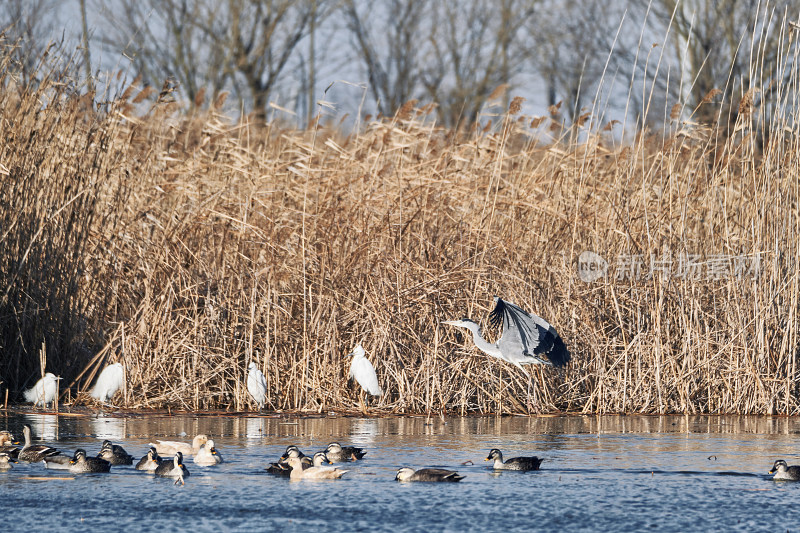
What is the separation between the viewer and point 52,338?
9211mm

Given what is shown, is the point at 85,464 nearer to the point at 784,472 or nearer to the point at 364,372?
the point at 364,372

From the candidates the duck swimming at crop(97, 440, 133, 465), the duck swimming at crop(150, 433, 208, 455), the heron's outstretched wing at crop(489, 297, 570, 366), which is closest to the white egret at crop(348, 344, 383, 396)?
the heron's outstretched wing at crop(489, 297, 570, 366)

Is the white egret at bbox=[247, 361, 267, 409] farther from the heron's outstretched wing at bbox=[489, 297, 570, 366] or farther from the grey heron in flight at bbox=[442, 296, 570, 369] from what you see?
the heron's outstretched wing at bbox=[489, 297, 570, 366]

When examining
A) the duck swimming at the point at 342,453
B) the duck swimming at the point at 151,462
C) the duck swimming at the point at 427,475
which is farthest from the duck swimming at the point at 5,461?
the duck swimming at the point at 427,475

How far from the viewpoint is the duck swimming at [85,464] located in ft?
19.5

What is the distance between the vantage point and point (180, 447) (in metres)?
6.49

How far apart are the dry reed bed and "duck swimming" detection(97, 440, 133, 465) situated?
2.62 meters

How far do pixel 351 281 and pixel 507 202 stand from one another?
1515 millimetres

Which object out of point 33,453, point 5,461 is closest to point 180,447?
point 33,453

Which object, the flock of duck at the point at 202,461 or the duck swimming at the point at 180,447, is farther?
the duck swimming at the point at 180,447

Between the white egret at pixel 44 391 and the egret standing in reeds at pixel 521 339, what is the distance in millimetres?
2862

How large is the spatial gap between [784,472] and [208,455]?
2865 millimetres

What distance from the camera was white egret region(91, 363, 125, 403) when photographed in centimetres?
870

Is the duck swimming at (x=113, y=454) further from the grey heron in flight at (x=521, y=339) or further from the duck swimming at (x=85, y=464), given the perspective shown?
the grey heron in flight at (x=521, y=339)
